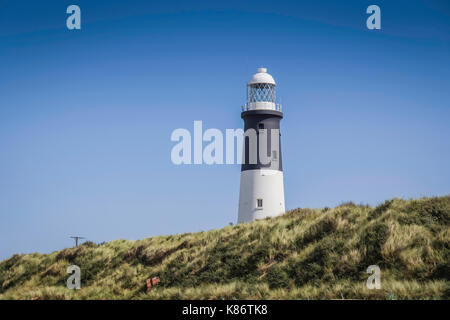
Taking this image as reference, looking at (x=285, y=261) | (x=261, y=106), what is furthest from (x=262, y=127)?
(x=285, y=261)

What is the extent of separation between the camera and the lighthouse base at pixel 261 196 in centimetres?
3447

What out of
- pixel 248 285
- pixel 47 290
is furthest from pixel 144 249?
pixel 248 285

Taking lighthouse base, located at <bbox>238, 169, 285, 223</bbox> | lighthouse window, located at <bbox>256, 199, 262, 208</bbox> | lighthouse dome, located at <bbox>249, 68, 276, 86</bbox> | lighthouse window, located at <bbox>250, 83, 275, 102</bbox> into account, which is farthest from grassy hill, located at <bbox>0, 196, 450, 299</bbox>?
lighthouse dome, located at <bbox>249, 68, 276, 86</bbox>

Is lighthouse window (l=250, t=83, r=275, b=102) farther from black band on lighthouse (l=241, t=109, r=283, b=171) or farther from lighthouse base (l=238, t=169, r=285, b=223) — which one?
lighthouse base (l=238, t=169, r=285, b=223)

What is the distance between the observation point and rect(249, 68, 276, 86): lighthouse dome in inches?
1449

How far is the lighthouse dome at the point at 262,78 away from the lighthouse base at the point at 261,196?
6.79 meters

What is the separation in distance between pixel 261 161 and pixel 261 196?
247cm

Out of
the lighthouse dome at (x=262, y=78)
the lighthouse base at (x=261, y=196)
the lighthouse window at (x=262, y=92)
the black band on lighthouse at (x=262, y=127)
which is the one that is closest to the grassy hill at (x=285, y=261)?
the lighthouse base at (x=261, y=196)

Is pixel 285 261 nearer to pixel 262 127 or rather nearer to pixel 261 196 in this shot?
pixel 261 196

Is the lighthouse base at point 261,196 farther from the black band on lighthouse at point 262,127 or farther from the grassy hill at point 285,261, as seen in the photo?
the grassy hill at point 285,261

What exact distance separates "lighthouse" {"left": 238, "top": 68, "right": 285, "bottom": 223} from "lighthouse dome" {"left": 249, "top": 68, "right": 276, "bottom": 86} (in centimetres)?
7

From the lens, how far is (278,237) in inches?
805

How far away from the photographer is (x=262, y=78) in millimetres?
36875
